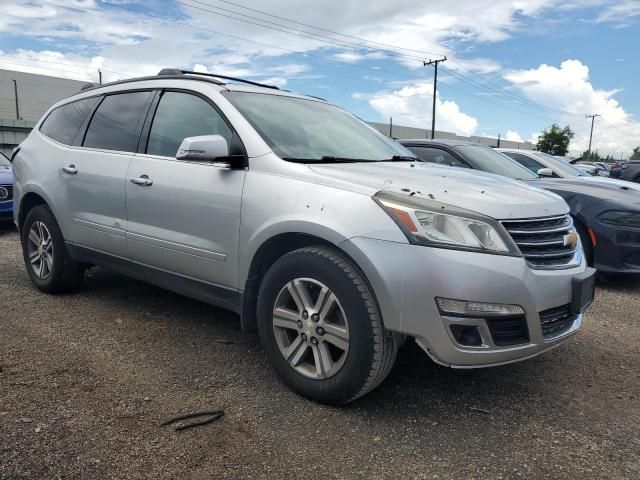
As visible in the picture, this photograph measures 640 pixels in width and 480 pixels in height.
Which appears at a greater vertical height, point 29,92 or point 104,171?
point 29,92

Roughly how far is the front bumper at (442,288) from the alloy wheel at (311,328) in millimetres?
273

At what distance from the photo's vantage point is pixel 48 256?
4660 mm

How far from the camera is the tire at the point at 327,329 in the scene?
255 cm

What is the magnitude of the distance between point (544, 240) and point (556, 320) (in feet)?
1.35

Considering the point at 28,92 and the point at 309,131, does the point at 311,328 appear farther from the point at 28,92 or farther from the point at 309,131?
the point at 28,92

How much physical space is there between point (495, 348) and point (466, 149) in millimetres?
4521

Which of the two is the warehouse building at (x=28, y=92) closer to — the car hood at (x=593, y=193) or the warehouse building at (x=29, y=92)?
the warehouse building at (x=29, y=92)

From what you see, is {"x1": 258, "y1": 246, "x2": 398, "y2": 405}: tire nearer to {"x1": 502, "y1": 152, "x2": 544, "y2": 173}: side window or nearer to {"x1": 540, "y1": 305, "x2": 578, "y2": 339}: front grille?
{"x1": 540, "y1": 305, "x2": 578, "y2": 339}: front grille

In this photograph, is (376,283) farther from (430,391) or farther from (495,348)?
(430,391)

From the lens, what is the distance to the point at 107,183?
12.9ft

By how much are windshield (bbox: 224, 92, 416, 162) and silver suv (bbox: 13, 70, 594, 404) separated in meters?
0.01

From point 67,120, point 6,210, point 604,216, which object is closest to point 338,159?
point 67,120

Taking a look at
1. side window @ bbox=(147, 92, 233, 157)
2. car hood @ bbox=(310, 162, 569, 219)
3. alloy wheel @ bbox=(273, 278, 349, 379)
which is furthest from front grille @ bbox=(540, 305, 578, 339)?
side window @ bbox=(147, 92, 233, 157)

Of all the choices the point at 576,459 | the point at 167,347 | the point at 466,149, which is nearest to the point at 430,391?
the point at 576,459
